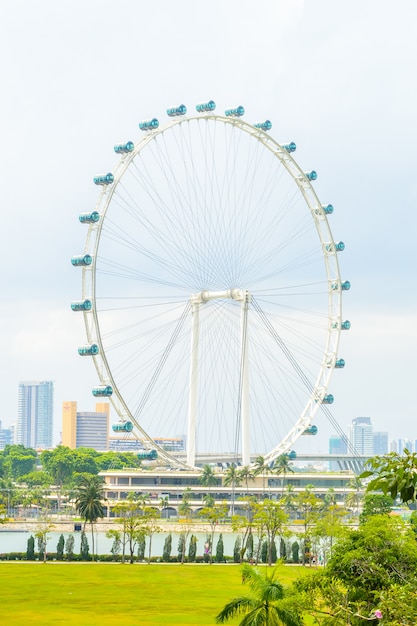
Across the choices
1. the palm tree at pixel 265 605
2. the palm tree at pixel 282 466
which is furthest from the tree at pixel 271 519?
the palm tree at pixel 282 466

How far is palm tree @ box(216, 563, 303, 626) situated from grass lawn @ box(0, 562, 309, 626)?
10.5m

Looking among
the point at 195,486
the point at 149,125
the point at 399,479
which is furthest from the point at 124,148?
the point at 195,486

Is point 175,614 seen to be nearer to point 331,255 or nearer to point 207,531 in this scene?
point 331,255

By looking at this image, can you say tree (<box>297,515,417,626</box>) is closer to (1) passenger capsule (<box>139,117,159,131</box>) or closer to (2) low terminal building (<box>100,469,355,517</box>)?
(1) passenger capsule (<box>139,117,159,131</box>)

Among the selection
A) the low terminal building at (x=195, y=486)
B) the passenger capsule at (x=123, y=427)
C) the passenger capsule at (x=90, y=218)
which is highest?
the passenger capsule at (x=90, y=218)

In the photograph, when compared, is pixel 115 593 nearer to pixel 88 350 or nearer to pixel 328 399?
pixel 88 350

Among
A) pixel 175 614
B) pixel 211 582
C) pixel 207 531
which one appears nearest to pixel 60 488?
pixel 207 531

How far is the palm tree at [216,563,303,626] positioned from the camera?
24.8m

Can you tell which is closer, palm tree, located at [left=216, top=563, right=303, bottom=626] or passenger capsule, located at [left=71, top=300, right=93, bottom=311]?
palm tree, located at [left=216, top=563, right=303, bottom=626]

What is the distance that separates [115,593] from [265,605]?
25.6 m

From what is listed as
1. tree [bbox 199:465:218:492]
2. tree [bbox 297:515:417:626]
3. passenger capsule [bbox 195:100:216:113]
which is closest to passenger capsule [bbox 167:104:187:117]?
passenger capsule [bbox 195:100:216:113]

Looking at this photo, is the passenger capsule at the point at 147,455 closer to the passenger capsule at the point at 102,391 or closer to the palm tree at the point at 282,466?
the passenger capsule at the point at 102,391

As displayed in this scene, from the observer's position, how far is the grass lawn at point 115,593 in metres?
42.0

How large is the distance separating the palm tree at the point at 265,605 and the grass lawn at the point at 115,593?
10.5 m
